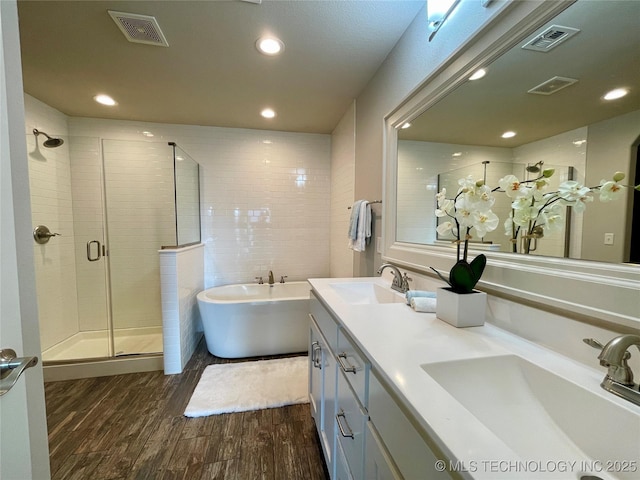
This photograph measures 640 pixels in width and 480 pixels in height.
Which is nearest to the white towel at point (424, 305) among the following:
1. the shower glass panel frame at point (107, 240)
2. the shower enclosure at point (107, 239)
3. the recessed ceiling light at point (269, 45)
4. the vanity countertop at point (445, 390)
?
the vanity countertop at point (445, 390)

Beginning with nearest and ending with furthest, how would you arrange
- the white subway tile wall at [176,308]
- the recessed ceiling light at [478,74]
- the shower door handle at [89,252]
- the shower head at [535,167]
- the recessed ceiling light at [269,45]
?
1. the shower head at [535,167]
2. the recessed ceiling light at [478,74]
3. the recessed ceiling light at [269,45]
4. the white subway tile wall at [176,308]
5. the shower door handle at [89,252]

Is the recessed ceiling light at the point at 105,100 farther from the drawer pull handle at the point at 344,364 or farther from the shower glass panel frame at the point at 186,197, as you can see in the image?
the drawer pull handle at the point at 344,364

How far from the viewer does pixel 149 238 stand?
306cm

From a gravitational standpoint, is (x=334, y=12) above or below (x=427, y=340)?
above

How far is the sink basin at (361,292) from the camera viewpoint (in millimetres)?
1599

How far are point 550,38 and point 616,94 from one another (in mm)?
291

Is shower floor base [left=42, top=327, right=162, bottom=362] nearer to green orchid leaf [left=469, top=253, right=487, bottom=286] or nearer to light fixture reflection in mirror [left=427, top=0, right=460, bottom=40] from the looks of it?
green orchid leaf [left=469, top=253, right=487, bottom=286]

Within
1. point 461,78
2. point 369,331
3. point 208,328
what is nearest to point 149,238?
point 208,328

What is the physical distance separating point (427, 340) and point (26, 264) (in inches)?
45.8

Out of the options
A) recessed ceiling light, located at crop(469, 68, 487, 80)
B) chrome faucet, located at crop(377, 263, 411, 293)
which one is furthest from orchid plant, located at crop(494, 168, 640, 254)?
chrome faucet, located at crop(377, 263, 411, 293)

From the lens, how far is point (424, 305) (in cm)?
109

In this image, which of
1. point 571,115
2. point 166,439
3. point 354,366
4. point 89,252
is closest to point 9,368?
point 354,366

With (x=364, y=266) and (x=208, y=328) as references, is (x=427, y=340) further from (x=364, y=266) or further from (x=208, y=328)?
(x=208, y=328)

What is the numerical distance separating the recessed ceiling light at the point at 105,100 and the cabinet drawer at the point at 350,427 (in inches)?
123
